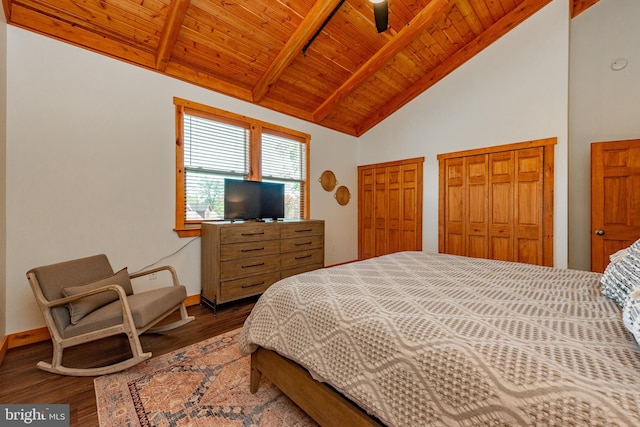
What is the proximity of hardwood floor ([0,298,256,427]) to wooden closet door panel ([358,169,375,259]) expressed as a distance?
9.85ft

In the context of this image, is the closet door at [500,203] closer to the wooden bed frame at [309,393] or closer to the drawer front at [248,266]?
the drawer front at [248,266]

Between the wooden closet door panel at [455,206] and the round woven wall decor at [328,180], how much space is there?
1.90 meters

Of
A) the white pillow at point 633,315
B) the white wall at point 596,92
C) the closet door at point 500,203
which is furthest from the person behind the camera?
the closet door at point 500,203

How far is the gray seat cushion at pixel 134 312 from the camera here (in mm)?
1738

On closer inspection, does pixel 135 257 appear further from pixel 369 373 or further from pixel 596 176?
pixel 596 176

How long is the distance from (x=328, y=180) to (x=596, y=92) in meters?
3.76

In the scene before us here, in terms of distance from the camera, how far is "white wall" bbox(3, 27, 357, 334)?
7.01 ft

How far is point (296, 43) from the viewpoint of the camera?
2.95 m

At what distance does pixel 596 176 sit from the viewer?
3.02 m

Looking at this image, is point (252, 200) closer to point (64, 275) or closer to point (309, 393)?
point (64, 275)

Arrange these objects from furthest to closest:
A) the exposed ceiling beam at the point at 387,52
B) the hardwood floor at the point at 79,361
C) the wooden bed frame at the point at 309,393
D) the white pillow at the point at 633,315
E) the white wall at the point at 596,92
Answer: the white wall at the point at 596,92 → the exposed ceiling beam at the point at 387,52 → the hardwood floor at the point at 79,361 → the wooden bed frame at the point at 309,393 → the white pillow at the point at 633,315

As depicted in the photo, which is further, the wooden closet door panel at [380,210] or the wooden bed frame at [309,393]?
the wooden closet door panel at [380,210]

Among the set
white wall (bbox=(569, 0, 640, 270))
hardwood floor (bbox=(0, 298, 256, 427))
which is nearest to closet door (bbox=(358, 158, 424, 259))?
white wall (bbox=(569, 0, 640, 270))

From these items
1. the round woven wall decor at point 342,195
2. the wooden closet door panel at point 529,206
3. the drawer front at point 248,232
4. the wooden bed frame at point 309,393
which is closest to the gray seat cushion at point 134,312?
the drawer front at point 248,232
